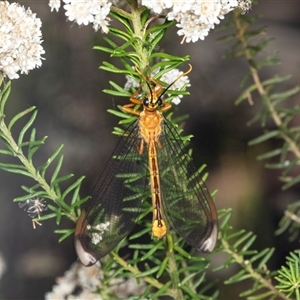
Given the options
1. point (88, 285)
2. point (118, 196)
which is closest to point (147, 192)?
point (118, 196)

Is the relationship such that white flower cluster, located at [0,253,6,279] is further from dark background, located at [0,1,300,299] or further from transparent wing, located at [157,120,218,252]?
transparent wing, located at [157,120,218,252]

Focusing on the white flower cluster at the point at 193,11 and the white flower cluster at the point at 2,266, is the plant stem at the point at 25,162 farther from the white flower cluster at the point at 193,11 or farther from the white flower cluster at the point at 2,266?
the white flower cluster at the point at 2,266

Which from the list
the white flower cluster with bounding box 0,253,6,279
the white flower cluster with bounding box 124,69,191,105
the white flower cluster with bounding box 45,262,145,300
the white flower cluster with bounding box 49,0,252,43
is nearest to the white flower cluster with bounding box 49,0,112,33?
the white flower cluster with bounding box 49,0,252,43

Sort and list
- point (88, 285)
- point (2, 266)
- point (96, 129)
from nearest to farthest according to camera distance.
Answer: point (88, 285) < point (2, 266) < point (96, 129)

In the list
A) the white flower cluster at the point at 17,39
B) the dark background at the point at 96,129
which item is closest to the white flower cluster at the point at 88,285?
the dark background at the point at 96,129

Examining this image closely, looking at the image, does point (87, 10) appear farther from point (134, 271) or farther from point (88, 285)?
point (88, 285)
